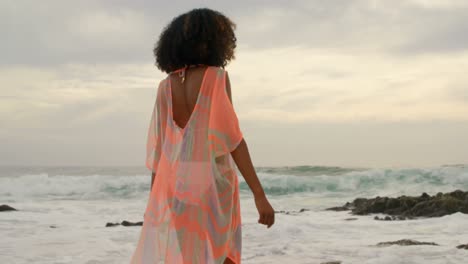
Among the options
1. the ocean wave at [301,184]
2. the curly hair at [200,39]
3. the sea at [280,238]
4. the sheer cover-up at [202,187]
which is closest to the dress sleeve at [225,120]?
the sheer cover-up at [202,187]

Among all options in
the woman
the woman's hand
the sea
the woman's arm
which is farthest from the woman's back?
the sea

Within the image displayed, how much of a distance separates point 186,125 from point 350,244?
5.03 m

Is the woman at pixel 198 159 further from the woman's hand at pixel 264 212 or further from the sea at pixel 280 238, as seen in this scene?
the sea at pixel 280 238

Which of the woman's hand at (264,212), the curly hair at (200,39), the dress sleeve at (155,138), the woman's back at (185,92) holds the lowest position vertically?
the woman's hand at (264,212)

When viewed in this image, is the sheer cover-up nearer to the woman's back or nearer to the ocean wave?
the woman's back

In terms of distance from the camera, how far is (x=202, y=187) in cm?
229

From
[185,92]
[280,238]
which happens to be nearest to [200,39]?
[185,92]

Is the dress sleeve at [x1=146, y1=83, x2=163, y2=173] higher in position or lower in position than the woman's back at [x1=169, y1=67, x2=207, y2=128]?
lower

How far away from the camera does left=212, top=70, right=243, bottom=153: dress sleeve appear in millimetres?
2312

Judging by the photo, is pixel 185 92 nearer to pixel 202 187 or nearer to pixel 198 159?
pixel 198 159

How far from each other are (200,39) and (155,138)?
18.8 inches

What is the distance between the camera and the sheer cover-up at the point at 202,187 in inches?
91.1

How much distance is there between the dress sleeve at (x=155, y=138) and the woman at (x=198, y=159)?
56 mm

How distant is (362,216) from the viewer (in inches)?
423
